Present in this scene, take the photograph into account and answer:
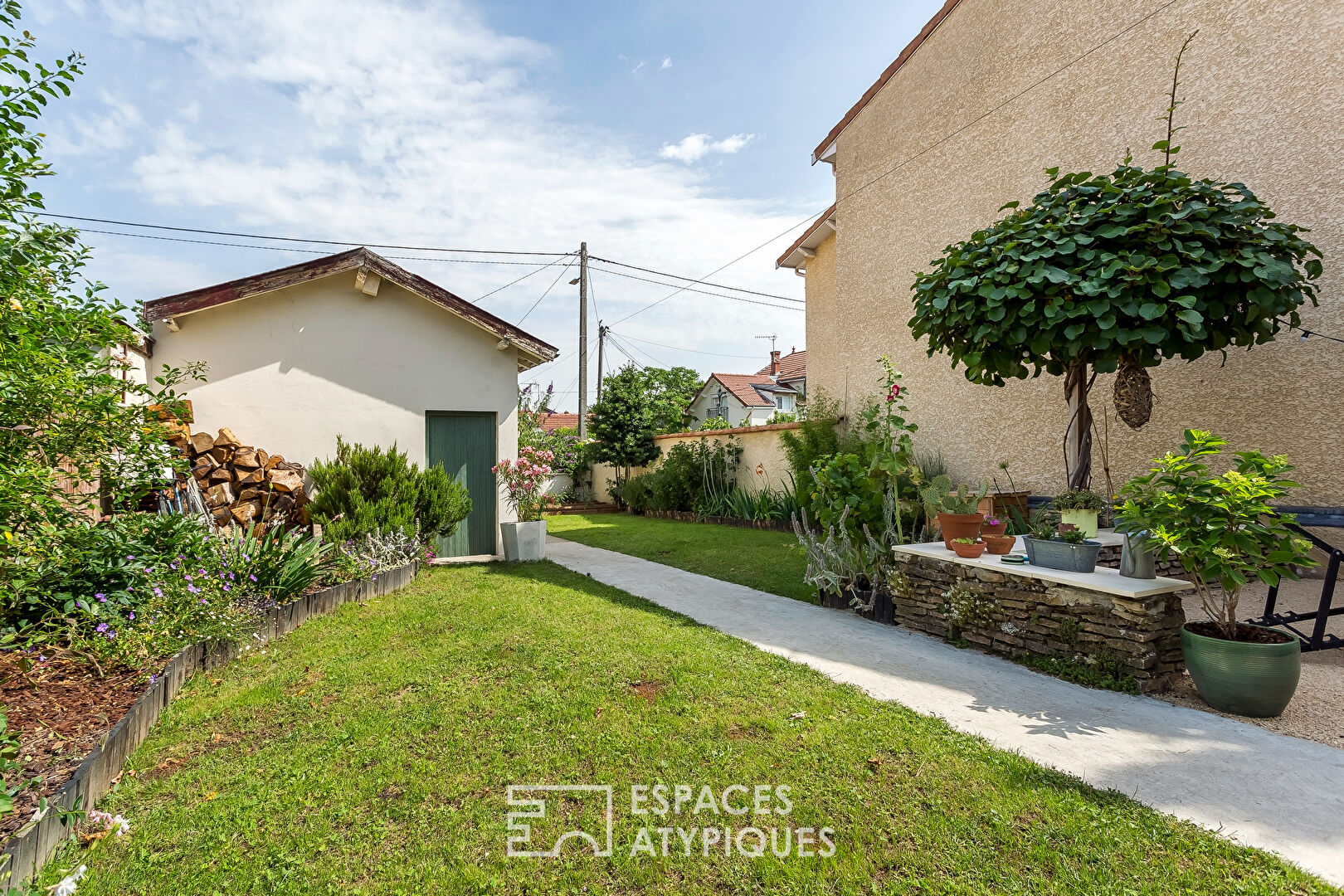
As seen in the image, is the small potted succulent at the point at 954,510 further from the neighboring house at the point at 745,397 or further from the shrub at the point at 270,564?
the neighboring house at the point at 745,397

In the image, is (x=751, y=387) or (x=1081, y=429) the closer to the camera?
(x=1081, y=429)

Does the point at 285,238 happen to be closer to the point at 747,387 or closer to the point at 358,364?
the point at 358,364

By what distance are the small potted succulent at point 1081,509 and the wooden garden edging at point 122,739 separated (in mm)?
5614

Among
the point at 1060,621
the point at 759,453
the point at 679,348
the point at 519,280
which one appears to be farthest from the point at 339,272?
the point at 679,348

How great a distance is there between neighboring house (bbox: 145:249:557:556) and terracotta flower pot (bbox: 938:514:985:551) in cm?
543

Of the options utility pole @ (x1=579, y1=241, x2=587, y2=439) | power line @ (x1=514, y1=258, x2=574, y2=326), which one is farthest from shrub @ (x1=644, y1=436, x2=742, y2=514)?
power line @ (x1=514, y1=258, x2=574, y2=326)

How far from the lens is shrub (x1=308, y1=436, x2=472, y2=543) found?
645 centimetres

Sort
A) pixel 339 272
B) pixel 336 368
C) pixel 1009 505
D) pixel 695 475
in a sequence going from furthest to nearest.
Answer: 1. pixel 695 475
2. pixel 336 368
3. pixel 339 272
4. pixel 1009 505

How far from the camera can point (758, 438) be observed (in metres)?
12.7

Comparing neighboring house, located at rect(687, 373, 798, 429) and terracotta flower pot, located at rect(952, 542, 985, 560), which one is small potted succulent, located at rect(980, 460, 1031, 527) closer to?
terracotta flower pot, located at rect(952, 542, 985, 560)

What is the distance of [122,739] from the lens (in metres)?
2.63

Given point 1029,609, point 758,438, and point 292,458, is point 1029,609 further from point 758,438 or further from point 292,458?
point 758,438

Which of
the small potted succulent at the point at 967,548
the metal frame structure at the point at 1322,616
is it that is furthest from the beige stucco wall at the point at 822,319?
the metal frame structure at the point at 1322,616

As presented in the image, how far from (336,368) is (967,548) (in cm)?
734
